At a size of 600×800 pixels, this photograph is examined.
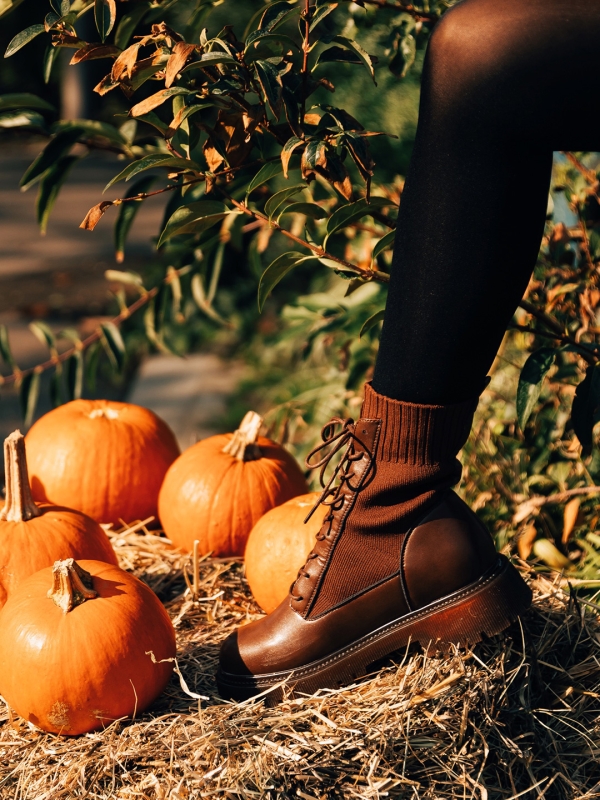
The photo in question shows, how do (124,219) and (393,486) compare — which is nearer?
(393,486)

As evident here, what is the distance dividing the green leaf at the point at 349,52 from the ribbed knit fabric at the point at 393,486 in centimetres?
54

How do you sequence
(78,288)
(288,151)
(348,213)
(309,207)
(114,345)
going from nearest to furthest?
(288,151) < (348,213) < (309,207) < (114,345) < (78,288)

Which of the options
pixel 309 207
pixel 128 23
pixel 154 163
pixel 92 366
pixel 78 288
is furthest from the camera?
pixel 78 288

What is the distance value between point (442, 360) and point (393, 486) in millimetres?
224

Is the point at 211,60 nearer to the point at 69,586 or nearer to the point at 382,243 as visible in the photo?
the point at 382,243

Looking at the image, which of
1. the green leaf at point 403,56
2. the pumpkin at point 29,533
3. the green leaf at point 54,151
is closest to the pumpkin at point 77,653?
the pumpkin at point 29,533

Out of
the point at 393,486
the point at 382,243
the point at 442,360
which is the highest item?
the point at 382,243

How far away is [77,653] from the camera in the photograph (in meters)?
1.36

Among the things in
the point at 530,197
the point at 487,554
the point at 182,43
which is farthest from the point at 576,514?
the point at 182,43

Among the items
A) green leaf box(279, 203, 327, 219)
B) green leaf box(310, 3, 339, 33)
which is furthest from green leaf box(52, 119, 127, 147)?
green leaf box(310, 3, 339, 33)

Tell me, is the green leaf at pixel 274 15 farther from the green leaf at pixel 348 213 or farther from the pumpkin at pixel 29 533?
the pumpkin at pixel 29 533

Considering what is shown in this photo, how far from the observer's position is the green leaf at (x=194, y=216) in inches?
62.5

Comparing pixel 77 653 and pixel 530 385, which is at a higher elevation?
pixel 530 385

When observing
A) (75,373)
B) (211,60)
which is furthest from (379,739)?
(75,373)
